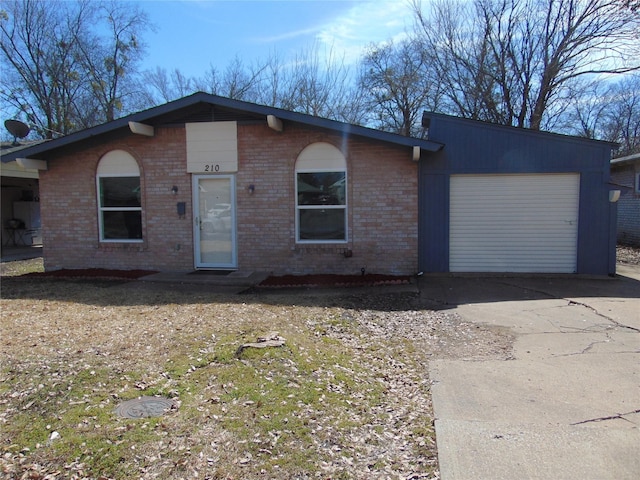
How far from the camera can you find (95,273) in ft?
33.7

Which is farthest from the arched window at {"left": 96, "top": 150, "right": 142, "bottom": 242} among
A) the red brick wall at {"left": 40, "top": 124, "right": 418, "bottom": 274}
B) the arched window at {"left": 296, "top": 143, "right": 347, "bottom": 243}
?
the arched window at {"left": 296, "top": 143, "right": 347, "bottom": 243}

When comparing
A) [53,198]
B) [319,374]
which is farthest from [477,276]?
[53,198]

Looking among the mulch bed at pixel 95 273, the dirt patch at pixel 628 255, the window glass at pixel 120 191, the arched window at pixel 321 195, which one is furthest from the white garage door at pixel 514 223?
the window glass at pixel 120 191

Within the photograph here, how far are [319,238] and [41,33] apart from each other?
98.3 feet

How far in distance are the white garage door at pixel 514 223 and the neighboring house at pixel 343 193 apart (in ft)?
0.07

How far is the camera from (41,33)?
29344 mm

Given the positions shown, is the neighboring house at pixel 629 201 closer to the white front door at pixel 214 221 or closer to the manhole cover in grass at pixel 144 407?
the white front door at pixel 214 221

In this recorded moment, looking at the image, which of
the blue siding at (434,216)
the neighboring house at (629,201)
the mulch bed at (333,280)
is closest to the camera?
the mulch bed at (333,280)

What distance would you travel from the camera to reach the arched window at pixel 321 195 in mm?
9805

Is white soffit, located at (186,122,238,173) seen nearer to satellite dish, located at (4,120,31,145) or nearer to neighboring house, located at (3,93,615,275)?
neighboring house, located at (3,93,615,275)

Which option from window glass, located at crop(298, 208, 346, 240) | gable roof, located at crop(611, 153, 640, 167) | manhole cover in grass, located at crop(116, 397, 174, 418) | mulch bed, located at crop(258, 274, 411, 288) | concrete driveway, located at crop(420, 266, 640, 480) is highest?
gable roof, located at crop(611, 153, 640, 167)

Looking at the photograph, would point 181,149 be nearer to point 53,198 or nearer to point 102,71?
point 53,198

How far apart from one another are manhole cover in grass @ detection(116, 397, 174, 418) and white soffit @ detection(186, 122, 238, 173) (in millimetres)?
7042

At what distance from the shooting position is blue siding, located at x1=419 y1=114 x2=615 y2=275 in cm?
942
